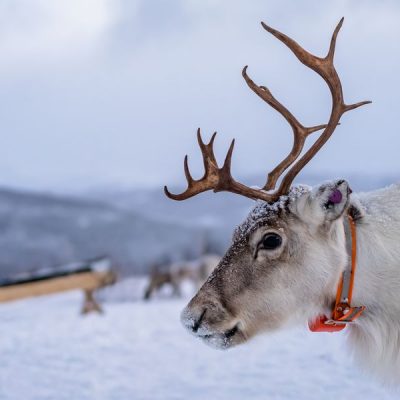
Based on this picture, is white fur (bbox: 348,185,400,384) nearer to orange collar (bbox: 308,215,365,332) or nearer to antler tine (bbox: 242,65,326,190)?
orange collar (bbox: 308,215,365,332)

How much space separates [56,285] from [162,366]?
139 inches

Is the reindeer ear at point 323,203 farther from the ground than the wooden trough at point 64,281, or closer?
farther from the ground

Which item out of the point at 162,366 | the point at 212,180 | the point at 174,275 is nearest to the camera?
the point at 212,180

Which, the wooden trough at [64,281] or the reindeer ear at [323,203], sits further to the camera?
the wooden trough at [64,281]

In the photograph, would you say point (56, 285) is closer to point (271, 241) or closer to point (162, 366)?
point (162, 366)

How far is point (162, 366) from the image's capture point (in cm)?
605

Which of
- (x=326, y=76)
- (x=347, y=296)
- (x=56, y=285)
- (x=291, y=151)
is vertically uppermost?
(x=326, y=76)

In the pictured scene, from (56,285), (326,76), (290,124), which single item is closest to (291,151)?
(290,124)

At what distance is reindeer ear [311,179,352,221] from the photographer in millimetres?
3016

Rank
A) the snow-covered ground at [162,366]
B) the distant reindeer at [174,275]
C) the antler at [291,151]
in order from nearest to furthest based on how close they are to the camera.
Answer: the antler at [291,151] < the snow-covered ground at [162,366] < the distant reindeer at [174,275]

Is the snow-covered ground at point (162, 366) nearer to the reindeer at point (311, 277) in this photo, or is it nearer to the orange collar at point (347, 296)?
the reindeer at point (311, 277)

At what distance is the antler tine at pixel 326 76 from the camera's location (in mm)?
3514

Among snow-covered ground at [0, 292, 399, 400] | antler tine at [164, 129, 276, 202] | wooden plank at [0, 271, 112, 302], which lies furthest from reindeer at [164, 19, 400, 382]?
A: wooden plank at [0, 271, 112, 302]

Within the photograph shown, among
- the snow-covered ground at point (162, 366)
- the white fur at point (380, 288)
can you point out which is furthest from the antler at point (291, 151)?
A: the snow-covered ground at point (162, 366)
